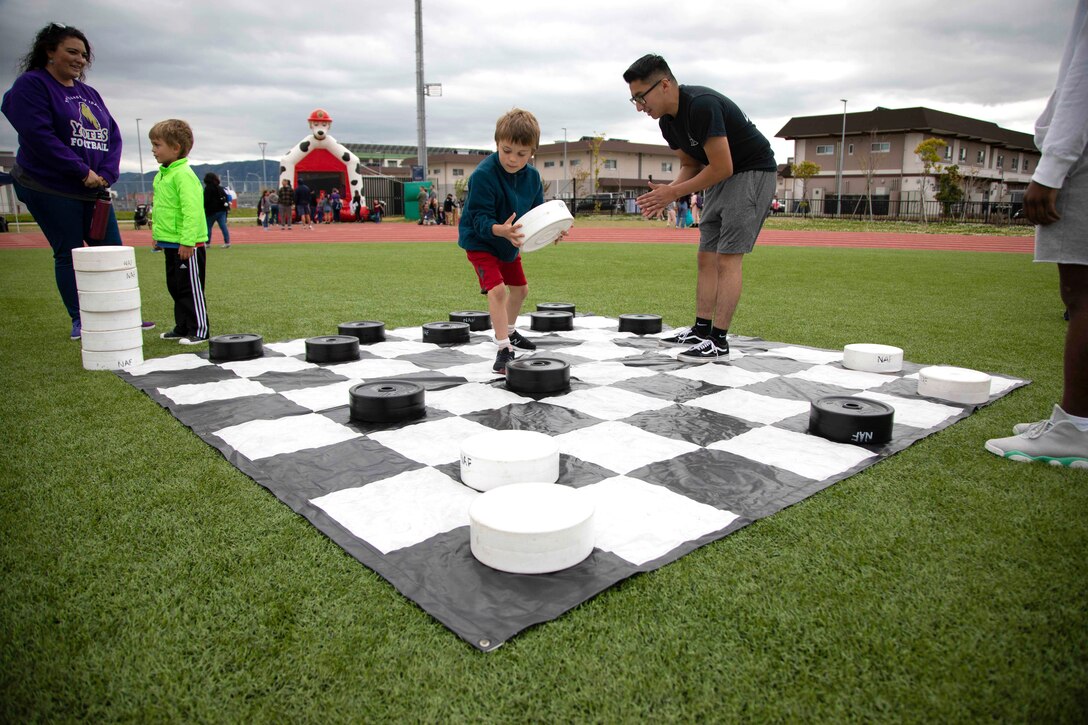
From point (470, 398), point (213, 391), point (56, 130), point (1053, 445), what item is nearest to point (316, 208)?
point (56, 130)

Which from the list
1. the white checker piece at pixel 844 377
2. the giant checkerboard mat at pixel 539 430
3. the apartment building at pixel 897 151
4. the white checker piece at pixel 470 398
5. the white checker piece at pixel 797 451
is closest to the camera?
the giant checkerboard mat at pixel 539 430

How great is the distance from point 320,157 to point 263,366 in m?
27.1

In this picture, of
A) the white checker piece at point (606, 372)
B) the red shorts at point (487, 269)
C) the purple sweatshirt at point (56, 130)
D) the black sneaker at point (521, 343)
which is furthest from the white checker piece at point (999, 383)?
the purple sweatshirt at point (56, 130)

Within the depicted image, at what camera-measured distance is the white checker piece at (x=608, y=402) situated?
3090mm

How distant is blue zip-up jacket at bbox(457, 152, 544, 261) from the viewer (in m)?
3.87

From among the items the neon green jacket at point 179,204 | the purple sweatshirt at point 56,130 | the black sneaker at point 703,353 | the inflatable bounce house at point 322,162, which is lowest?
the black sneaker at point 703,353

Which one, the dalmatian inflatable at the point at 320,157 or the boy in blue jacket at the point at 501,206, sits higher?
the dalmatian inflatable at the point at 320,157

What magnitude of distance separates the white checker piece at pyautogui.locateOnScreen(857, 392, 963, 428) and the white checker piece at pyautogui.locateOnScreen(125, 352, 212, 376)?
3801 millimetres

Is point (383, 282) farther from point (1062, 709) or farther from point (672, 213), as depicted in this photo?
point (672, 213)

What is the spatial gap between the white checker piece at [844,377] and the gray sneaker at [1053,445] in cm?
106

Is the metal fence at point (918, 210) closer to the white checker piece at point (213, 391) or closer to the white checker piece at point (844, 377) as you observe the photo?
the white checker piece at point (844, 377)

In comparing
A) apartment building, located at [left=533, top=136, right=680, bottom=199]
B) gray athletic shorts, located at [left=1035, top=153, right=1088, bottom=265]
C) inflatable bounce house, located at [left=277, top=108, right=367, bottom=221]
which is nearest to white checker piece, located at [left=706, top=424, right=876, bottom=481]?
gray athletic shorts, located at [left=1035, top=153, right=1088, bottom=265]

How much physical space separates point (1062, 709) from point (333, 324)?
200 inches

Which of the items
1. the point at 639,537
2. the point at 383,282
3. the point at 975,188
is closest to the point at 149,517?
the point at 639,537
